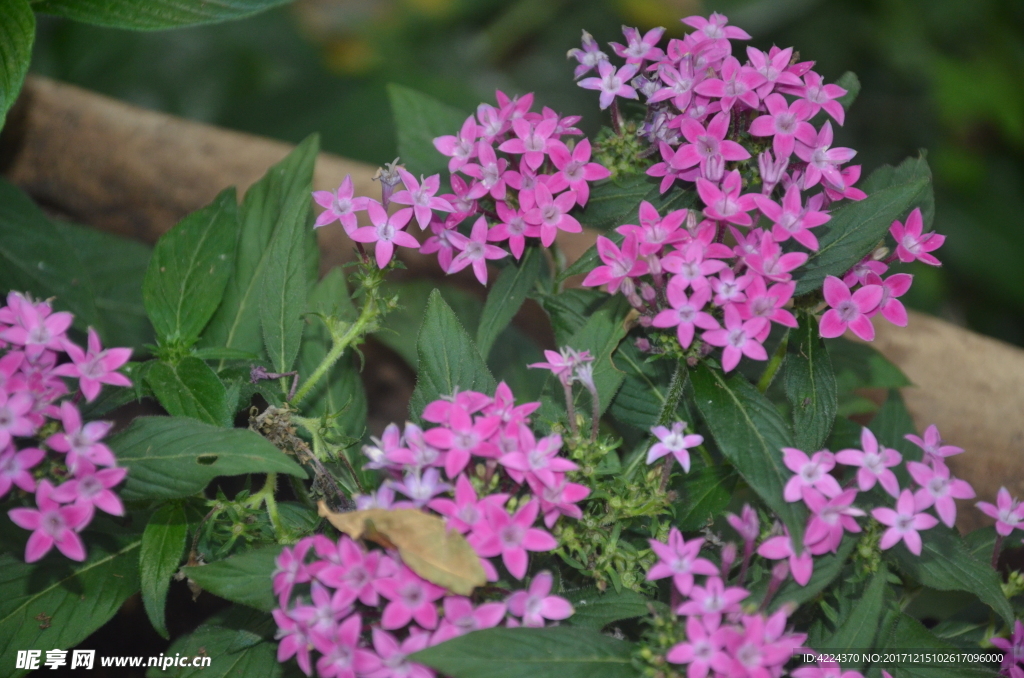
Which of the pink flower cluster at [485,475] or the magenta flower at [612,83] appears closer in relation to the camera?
the pink flower cluster at [485,475]

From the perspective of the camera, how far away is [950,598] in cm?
131

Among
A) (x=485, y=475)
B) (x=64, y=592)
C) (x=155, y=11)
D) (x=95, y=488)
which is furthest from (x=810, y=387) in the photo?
(x=155, y=11)

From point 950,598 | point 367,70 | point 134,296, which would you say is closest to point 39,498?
point 134,296

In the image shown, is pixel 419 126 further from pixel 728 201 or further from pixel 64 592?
pixel 64 592

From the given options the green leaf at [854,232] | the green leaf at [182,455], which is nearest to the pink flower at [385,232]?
the green leaf at [182,455]

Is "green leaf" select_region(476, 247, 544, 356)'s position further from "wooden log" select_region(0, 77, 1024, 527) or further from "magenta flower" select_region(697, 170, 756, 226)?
"wooden log" select_region(0, 77, 1024, 527)

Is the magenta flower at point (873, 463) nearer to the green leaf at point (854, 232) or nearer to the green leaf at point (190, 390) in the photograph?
the green leaf at point (854, 232)

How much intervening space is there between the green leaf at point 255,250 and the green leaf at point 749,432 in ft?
2.21

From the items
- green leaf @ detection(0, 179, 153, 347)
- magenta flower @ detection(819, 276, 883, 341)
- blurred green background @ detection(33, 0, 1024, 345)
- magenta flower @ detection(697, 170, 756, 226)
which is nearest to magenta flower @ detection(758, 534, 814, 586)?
magenta flower @ detection(819, 276, 883, 341)

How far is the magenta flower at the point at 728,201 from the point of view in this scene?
0.90 m

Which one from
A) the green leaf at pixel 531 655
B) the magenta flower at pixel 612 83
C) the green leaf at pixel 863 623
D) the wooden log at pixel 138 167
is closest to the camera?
the green leaf at pixel 531 655

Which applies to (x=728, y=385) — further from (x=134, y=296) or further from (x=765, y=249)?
(x=134, y=296)

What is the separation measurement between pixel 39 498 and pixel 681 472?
74 cm

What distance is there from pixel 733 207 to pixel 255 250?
0.76 metres
